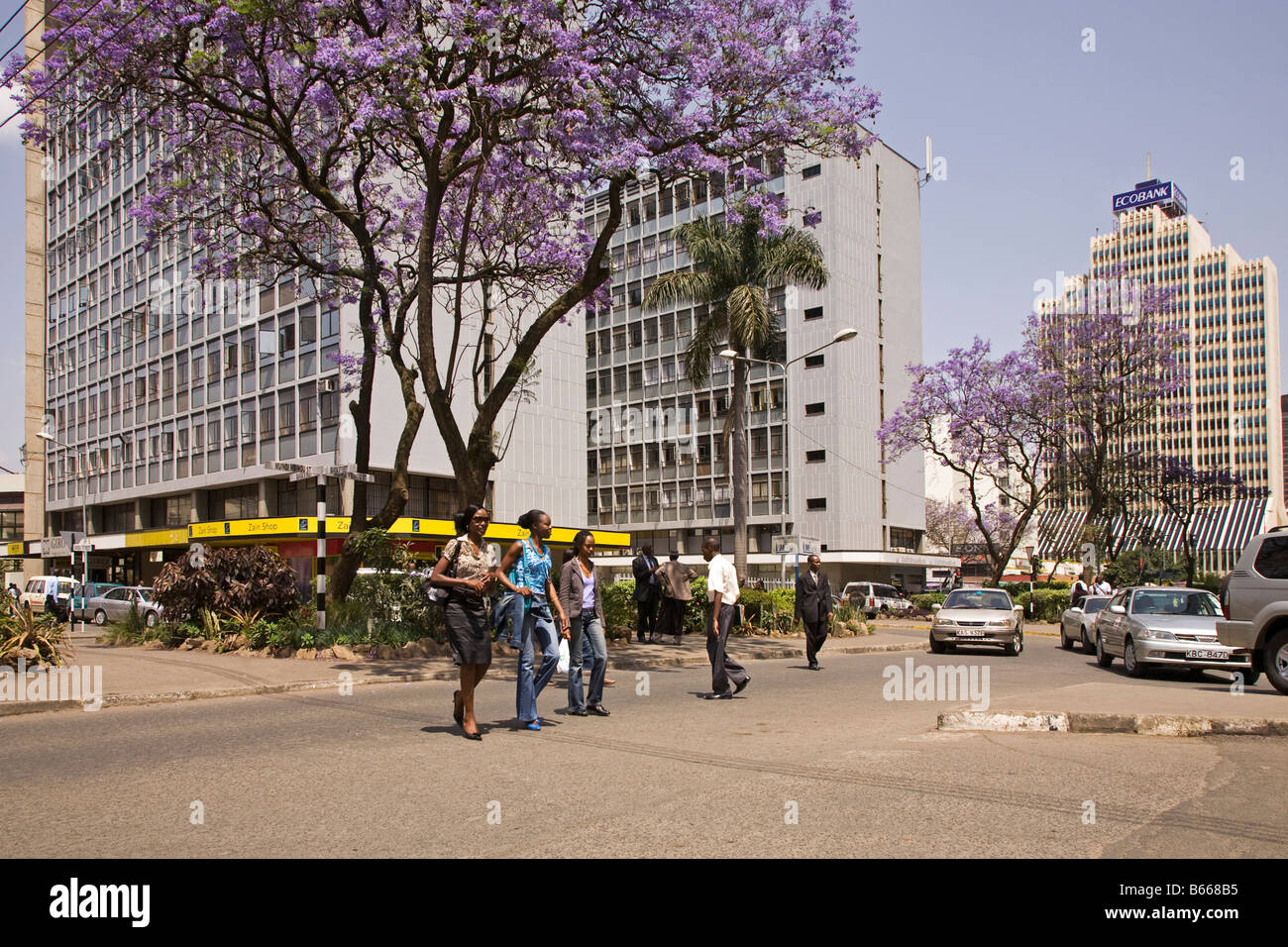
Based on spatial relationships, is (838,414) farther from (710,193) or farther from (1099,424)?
(1099,424)

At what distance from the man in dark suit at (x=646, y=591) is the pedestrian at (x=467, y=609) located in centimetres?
1182

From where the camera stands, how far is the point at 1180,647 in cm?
1570

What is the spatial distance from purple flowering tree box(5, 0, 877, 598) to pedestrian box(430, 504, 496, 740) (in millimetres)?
9108

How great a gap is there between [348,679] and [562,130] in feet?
29.9

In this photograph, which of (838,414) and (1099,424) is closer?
(1099,424)

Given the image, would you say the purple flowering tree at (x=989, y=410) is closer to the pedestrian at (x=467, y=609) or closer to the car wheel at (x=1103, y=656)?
the car wheel at (x=1103, y=656)

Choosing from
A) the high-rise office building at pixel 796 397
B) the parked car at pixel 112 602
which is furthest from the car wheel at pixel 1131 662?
the high-rise office building at pixel 796 397

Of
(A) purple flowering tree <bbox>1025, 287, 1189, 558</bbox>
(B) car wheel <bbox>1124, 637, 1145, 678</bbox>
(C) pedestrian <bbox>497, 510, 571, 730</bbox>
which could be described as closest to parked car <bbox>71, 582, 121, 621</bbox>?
(C) pedestrian <bbox>497, 510, 571, 730</bbox>

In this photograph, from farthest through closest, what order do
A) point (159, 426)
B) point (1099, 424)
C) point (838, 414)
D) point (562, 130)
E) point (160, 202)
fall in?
point (838, 414) < point (159, 426) < point (1099, 424) < point (160, 202) < point (562, 130)

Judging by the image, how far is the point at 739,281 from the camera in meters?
33.0

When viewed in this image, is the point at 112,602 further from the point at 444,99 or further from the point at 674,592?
the point at 444,99

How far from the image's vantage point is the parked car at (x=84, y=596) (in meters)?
36.2

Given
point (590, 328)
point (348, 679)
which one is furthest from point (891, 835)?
point (590, 328)

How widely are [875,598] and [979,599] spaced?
81.6 feet
